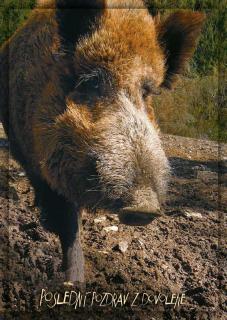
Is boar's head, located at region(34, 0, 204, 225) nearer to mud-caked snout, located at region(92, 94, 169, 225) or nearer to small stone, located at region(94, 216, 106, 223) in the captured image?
mud-caked snout, located at region(92, 94, 169, 225)

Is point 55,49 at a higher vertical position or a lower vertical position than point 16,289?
higher

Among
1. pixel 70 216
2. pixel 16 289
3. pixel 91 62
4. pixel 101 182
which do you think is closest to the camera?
pixel 101 182

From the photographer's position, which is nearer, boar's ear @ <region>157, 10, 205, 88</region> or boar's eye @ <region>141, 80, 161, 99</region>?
boar's eye @ <region>141, 80, 161, 99</region>

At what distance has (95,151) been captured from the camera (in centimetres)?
291

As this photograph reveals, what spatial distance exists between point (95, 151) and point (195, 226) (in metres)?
1.77

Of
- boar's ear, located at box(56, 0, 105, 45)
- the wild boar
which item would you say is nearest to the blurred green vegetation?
the wild boar

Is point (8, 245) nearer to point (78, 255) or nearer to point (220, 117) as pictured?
point (78, 255)

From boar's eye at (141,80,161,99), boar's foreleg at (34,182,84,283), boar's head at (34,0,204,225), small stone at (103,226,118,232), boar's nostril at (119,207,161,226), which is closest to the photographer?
boar's nostril at (119,207,161,226)

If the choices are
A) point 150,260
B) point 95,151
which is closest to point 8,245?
point 150,260

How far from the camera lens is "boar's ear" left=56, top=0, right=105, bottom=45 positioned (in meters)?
3.04

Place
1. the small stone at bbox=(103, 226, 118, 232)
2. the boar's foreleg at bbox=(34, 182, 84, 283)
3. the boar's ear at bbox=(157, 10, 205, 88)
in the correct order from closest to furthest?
the boar's ear at bbox=(157, 10, 205, 88)
the boar's foreleg at bbox=(34, 182, 84, 283)
the small stone at bbox=(103, 226, 118, 232)

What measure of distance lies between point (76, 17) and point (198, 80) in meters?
3.05

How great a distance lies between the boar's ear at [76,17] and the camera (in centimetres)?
304

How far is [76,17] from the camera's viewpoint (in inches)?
122
